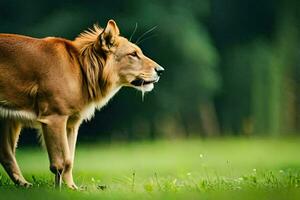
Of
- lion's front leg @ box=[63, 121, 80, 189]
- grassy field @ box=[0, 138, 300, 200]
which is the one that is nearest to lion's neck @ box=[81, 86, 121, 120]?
lion's front leg @ box=[63, 121, 80, 189]

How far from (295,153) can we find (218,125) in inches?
257

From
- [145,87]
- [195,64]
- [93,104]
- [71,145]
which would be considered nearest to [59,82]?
[93,104]

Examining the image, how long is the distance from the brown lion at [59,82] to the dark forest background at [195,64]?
9288mm

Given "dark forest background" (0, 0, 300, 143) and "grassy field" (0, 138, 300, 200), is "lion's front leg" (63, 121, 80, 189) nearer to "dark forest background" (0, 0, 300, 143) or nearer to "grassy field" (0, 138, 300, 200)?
"grassy field" (0, 138, 300, 200)

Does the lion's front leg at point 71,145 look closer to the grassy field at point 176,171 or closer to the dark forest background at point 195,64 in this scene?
the grassy field at point 176,171

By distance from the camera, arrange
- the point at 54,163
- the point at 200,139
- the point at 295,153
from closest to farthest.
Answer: the point at 54,163
the point at 295,153
the point at 200,139

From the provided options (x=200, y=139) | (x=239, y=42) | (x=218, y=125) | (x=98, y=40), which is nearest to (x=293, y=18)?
(x=239, y=42)

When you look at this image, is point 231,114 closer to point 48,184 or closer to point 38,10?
point 38,10

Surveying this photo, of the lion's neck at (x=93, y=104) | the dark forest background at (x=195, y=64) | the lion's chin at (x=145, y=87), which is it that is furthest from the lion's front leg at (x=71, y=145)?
the dark forest background at (x=195, y=64)

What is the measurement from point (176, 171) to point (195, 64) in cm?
811

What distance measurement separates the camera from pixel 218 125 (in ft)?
73.0

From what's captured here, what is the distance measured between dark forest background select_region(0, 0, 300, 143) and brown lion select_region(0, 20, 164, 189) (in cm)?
929

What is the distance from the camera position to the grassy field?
8.67 meters

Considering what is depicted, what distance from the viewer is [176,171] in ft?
42.8
